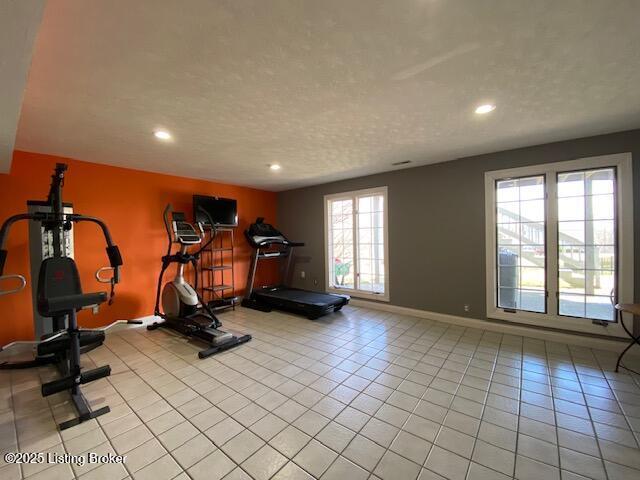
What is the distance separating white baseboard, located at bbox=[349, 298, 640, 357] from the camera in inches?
118

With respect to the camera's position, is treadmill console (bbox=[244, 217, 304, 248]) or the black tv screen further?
treadmill console (bbox=[244, 217, 304, 248])

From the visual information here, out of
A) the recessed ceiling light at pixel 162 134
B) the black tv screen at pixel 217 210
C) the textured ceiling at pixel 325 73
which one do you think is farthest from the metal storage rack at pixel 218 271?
the textured ceiling at pixel 325 73

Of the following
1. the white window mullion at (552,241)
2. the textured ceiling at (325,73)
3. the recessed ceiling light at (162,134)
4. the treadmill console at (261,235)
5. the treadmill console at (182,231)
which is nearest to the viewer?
the textured ceiling at (325,73)

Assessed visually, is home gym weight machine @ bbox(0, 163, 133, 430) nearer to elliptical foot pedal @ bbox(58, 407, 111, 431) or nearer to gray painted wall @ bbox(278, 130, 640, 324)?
elliptical foot pedal @ bbox(58, 407, 111, 431)

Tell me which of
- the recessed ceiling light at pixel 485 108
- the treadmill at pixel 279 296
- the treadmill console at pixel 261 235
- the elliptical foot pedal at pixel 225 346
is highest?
the recessed ceiling light at pixel 485 108

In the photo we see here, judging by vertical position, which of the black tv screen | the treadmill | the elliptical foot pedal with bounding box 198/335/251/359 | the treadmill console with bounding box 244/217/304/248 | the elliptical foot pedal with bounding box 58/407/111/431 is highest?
the black tv screen

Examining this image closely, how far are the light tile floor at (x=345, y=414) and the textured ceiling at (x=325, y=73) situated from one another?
2.50 m

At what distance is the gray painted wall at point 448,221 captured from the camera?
321 centimetres

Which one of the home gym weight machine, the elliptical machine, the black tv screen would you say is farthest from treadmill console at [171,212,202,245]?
the home gym weight machine

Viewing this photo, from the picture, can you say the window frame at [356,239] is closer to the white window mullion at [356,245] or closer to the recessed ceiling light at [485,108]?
the white window mullion at [356,245]

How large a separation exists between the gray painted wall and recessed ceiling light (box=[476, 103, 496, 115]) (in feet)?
5.20

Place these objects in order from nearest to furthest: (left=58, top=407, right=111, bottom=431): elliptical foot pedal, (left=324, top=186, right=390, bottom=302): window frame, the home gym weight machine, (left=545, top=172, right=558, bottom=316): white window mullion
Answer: (left=58, top=407, right=111, bottom=431): elliptical foot pedal, the home gym weight machine, (left=545, top=172, right=558, bottom=316): white window mullion, (left=324, top=186, right=390, bottom=302): window frame

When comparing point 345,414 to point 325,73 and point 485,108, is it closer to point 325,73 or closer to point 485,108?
point 325,73

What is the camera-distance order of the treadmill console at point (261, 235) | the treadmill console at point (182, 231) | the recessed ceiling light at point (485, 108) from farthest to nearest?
the treadmill console at point (261, 235), the treadmill console at point (182, 231), the recessed ceiling light at point (485, 108)
